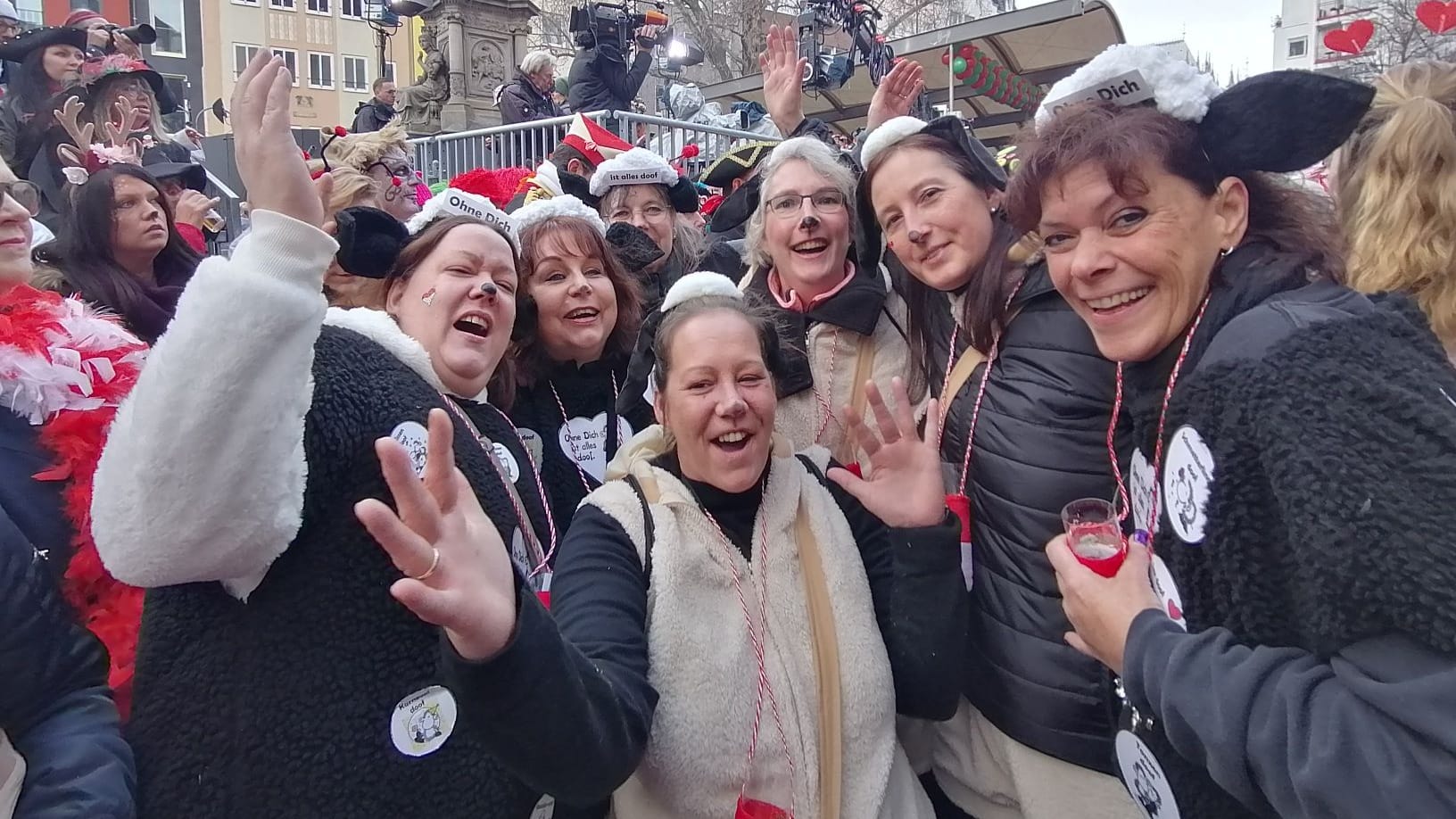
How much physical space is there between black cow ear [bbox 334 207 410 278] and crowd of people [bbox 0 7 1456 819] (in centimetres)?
1

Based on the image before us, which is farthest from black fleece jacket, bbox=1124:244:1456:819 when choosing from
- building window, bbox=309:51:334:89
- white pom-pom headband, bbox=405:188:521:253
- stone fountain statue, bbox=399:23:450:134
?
building window, bbox=309:51:334:89

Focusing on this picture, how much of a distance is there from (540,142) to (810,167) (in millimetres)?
6539

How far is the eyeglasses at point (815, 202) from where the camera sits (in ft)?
9.31

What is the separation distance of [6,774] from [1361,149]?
301 centimetres

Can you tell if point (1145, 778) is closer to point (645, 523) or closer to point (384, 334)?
point (645, 523)

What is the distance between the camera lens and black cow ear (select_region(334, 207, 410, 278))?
2.26 m

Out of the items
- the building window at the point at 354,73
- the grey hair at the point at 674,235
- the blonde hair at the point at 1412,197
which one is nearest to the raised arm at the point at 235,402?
the blonde hair at the point at 1412,197

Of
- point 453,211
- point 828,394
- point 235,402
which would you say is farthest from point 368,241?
point 828,394

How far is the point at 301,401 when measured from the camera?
1.30 m

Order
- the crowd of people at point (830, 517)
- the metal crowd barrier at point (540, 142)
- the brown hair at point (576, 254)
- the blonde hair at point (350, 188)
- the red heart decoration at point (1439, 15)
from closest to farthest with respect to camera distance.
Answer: the crowd of people at point (830, 517) → the brown hair at point (576, 254) → the red heart decoration at point (1439, 15) → the blonde hair at point (350, 188) → the metal crowd barrier at point (540, 142)

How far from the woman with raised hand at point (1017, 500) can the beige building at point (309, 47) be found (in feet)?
134

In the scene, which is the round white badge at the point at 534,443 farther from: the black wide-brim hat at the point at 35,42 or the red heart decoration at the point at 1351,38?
the black wide-brim hat at the point at 35,42

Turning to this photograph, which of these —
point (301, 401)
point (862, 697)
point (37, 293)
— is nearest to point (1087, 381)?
point (862, 697)

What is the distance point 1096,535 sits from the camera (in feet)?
5.18
